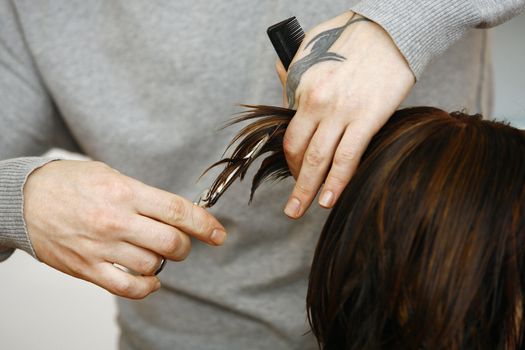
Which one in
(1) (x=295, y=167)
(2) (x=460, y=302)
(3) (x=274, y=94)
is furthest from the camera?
(3) (x=274, y=94)

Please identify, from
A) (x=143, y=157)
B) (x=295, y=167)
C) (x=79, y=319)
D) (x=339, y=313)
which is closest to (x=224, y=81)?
(x=143, y=157)

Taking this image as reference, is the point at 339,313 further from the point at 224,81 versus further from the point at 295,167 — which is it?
the point at 224,81

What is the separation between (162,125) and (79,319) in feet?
3.95

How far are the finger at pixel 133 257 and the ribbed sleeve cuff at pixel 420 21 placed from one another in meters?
0.40

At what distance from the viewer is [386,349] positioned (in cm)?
73

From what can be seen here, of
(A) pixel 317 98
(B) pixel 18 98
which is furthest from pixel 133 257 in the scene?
(B) pixel 18 98

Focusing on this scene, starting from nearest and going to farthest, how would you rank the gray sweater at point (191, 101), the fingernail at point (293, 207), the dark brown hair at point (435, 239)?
the dark brown hair at point (435, 239) < the fingernail at point (293, 207) < the gray sweater at point (191, 101)

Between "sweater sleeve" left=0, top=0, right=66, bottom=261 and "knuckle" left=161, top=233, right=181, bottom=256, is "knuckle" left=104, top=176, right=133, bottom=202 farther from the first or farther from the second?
"sweater sleeve" left=0, top=0, right=66, bottom=261

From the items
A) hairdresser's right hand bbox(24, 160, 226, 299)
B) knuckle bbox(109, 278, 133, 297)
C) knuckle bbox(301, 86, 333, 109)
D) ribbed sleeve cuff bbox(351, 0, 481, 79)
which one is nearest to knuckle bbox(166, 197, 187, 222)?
hairdresser's right hand bbox(24, 160, 226, 299)

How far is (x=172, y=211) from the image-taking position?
2.47 ft

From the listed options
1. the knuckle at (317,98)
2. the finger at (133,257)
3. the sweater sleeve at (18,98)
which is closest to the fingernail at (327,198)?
the knuckle at (317,98)

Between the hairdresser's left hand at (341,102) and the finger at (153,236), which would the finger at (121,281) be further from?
the hairdresser's left hand at (341,102)

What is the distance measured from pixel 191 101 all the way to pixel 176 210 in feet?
1.05

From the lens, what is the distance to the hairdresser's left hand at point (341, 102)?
703 mm
